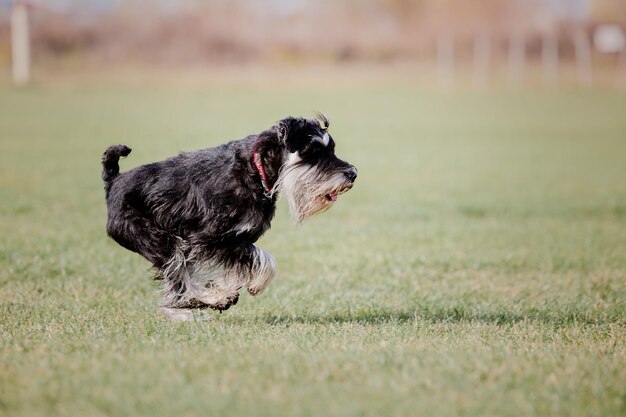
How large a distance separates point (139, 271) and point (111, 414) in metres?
5.16

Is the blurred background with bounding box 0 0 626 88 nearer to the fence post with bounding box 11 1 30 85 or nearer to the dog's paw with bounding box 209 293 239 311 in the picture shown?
the fence post with bounding box 11 1 30 85

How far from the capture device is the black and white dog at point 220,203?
640 cm

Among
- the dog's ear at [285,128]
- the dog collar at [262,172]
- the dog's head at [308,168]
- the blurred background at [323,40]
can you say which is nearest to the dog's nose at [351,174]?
the dog's head at [308,168]

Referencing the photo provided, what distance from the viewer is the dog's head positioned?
21.1 ft

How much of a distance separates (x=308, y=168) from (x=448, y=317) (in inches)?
76.0

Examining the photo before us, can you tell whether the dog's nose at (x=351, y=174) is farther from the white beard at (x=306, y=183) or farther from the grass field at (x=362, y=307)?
the grass field at (x=362, y=307)

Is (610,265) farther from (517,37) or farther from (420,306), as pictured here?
(517,37)

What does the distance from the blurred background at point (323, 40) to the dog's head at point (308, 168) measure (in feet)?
174

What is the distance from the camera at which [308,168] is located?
6488 mm

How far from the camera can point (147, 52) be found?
214 ft

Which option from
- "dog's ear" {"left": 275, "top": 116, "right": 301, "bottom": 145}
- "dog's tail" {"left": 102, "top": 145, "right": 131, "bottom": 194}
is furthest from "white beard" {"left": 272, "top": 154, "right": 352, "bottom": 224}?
"dog's tail" {"left": 102, "top": 145, "right": 131, "bottom": 194}

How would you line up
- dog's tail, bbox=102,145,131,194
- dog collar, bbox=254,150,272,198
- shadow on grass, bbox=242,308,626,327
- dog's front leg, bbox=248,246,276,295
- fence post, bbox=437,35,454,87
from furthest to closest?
1. fence post, bbox=437,35,454,87
2. shadow on grass, bbox=242,308,626,327
3. dog's tail, bbox=102,145,131,194
4. dog's front leg, bbox=248,246,276,295
5. dog collar, bbox=254,150,272,198

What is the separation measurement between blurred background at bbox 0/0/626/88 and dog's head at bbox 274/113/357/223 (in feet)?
174

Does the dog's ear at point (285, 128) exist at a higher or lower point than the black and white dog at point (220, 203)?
higher
